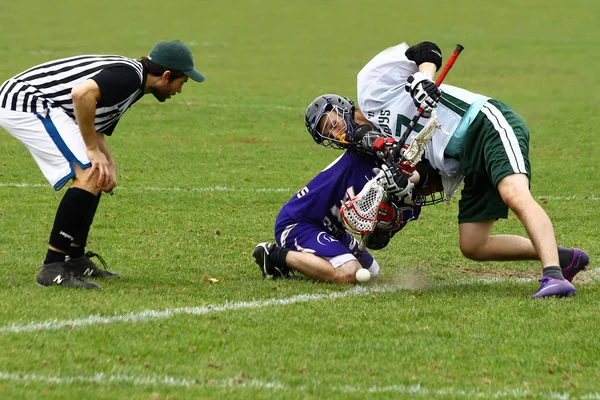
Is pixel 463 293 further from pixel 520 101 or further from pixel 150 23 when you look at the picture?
pixel 150 23

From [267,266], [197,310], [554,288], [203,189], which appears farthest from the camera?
[203,189]

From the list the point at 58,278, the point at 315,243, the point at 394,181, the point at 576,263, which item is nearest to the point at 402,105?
the point at 394,181

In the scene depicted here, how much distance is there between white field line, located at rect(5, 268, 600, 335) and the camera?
574 cm

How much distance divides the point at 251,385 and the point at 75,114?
2.87 m

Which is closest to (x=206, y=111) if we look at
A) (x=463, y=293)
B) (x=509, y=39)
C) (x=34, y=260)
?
(x=34, y=260)

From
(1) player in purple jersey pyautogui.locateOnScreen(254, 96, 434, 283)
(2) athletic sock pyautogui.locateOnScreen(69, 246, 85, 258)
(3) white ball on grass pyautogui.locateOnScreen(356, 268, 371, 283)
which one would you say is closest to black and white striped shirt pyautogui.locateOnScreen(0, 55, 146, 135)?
(2) athletic sock pyautogui.locateOnScreen(69, 246, 85, 258)

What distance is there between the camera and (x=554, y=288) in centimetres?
667

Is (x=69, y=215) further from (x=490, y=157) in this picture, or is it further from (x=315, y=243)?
(x=490, y=157)

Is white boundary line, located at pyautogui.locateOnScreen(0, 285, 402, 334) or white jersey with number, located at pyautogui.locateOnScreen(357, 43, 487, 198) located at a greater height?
white jersey with number, located at pyautogui.locateOnScreen(357, 43, 487, 198)

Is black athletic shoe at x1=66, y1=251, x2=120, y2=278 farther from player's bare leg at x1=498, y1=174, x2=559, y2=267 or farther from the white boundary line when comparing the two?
player's bare leg at x1=498, y1=174, x2=559, y2=267

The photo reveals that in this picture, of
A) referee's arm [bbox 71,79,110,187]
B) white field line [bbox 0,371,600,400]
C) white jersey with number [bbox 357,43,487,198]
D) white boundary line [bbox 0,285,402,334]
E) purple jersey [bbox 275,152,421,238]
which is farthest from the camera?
purple jersey [bbox 275,152,421,238]

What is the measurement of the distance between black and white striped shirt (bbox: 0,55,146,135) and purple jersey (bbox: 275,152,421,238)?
155 cm

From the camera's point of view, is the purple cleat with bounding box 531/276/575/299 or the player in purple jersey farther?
the player in purple jersey

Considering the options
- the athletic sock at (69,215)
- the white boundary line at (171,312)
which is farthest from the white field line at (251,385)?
the athletic sock at (69,215)
